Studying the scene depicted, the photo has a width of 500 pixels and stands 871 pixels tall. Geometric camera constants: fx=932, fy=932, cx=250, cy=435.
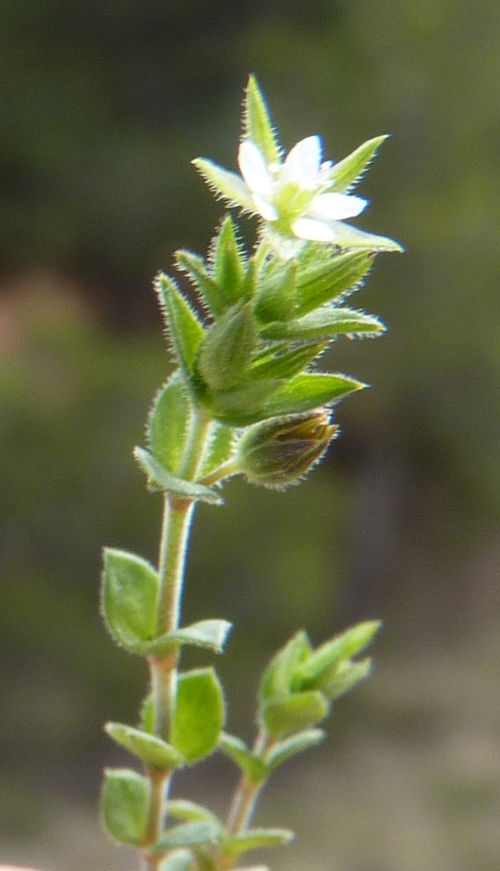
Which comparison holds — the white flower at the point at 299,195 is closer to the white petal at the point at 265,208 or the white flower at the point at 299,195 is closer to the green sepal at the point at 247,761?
the white petal at the point at 265,208

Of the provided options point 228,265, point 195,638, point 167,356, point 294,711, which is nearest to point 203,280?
point 228,265

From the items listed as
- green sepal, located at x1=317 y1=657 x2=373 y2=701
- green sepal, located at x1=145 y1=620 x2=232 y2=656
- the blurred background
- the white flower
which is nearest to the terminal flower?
the white flower

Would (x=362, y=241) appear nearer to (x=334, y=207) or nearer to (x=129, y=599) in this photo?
(x=334, y=207)

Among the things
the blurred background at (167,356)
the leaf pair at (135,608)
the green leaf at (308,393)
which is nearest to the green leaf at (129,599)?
the leaf pair at (135,608)

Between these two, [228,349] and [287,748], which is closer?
[228,349]

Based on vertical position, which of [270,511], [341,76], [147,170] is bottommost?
[270,511]

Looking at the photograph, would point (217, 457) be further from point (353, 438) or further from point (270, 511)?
point (353, 438)

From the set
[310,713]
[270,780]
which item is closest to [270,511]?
[270,780]
